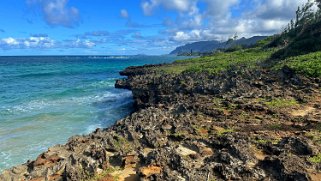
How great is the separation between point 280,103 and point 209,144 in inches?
311

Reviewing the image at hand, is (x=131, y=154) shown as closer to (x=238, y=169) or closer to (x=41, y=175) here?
(x=41, y=175)

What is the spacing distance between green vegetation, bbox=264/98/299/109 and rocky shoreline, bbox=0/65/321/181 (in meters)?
0.06

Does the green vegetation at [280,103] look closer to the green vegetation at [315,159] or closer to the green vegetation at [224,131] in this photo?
the green vegetation at [224,131]

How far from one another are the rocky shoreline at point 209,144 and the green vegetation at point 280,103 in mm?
56

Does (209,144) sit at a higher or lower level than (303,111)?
lower

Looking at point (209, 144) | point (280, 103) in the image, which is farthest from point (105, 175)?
point (280, 103)

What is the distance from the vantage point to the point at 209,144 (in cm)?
1391

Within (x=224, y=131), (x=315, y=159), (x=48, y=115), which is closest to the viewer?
(x=315, y=159)

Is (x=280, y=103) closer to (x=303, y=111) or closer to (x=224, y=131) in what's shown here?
(x=303, y=111)

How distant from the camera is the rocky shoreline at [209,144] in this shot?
1102 cm

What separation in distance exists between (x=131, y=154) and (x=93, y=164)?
1.88m

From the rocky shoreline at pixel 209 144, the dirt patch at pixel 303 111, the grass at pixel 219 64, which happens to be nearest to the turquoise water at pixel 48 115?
the rocky shoreline at pixel 209 144

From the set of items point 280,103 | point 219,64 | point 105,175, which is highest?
point 219,64

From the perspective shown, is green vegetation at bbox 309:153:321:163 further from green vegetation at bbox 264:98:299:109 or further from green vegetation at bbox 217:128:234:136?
green vegetation at bbox 264:98:299:109
